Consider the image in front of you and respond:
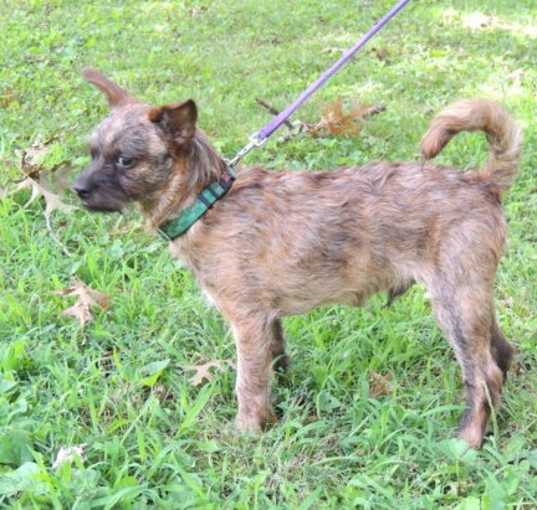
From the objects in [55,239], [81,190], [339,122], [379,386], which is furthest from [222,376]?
[339,122]

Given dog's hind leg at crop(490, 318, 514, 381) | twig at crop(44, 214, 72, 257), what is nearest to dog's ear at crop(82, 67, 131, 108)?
twig at crop(44, 214, 72, 257)

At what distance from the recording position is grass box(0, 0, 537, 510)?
305 cm

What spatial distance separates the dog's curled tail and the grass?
1087 mm

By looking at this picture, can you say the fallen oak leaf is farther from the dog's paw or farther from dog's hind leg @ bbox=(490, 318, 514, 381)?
dog's hind leg @ bbox=(490, 318, 514, 381)

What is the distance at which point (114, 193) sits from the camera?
329 centimetres

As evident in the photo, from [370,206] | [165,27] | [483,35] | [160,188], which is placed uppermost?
[160,188]

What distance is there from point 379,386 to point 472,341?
0.57 m

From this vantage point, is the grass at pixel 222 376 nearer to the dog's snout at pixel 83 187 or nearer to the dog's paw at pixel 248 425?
the dog's paw at pixel 248 425

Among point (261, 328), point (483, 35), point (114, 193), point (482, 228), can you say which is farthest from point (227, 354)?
point (483, 35)

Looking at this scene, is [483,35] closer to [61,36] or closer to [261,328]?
[61,36]

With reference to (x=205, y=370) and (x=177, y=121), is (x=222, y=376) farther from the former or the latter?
(x=177, y=121)

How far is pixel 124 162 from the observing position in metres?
3.29

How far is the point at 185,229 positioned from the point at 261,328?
0.56 meters

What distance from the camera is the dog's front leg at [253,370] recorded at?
3373mm
